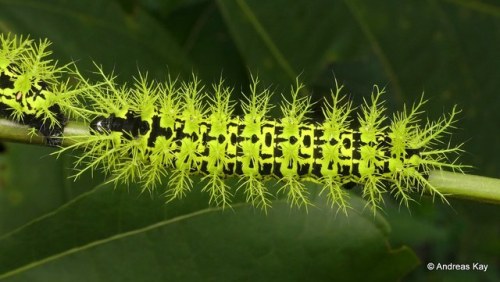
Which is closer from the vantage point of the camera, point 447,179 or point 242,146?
point 447,179

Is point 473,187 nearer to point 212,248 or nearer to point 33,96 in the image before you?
point 212,248

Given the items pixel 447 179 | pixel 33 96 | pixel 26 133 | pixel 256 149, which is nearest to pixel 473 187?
pixel 447 179

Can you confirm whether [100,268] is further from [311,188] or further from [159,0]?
[159,0]

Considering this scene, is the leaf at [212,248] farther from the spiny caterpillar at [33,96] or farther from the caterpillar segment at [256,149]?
the spiny caterpillar at [33,96]

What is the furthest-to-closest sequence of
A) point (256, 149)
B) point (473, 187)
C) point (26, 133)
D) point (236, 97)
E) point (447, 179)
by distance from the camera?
1. point (236, 97)
2. point (256, 149)
3. point (26, 133)
4. point (447, 179)
5. point (473, 187)

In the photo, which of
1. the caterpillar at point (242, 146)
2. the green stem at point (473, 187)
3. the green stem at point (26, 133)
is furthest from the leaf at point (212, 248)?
the green stem at point (473, 187)

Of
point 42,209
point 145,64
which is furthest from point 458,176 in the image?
point 42,209
